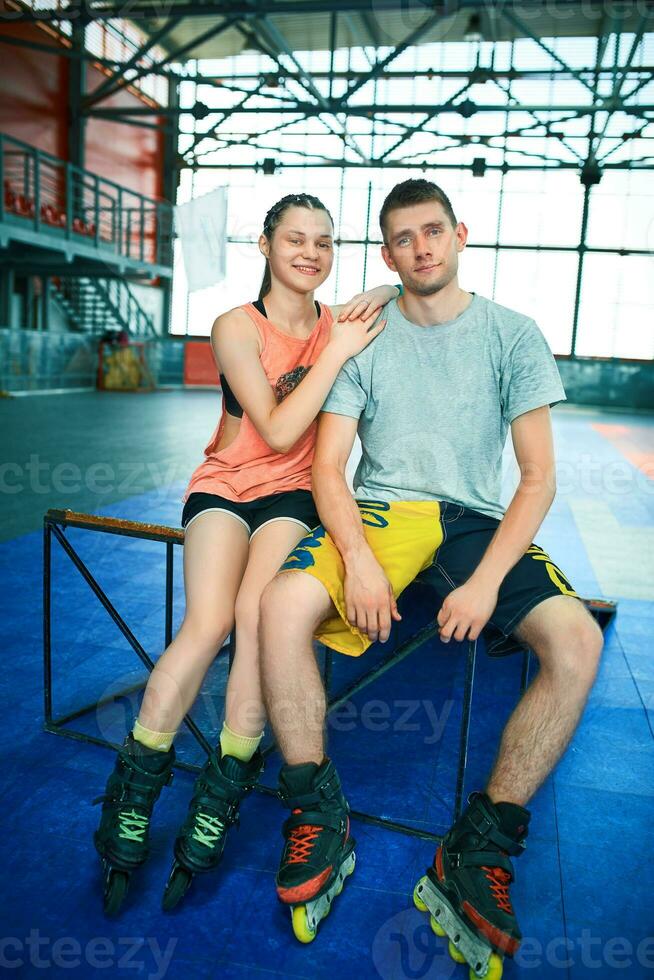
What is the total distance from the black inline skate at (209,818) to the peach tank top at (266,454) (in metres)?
0.74

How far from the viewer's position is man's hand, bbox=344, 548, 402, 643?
182 centimetres

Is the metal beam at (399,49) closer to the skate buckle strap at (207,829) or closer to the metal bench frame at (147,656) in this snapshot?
the metal bench frame at (147,656)

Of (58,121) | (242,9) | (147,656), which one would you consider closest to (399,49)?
(242,9)

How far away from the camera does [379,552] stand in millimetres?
1977

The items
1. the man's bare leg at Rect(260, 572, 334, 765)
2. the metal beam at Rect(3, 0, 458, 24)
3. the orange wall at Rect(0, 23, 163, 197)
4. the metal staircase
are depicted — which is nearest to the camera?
the man's bare leg at Rect(260, 572, 334, 765)

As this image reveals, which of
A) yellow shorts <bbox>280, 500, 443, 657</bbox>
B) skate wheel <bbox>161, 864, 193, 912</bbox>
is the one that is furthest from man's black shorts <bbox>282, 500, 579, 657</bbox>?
skate wheel <bbox>161, 864, 193, 912</bbox>

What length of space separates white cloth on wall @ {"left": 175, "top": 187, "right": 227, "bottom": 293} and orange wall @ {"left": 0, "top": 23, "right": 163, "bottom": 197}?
67.8 inches

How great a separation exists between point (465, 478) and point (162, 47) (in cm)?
2209

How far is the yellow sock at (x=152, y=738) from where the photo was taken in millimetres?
1784

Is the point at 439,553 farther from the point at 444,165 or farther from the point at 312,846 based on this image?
the point at 444,165

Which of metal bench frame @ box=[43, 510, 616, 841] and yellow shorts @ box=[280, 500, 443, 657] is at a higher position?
yellow shorts @ box=[280, 500, 443, 657]

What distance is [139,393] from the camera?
1717 centimetres

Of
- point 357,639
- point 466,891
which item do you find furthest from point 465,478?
point 466,891

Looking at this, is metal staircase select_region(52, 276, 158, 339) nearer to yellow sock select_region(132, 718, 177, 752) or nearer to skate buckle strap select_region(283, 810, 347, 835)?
yellow sock select_region(132, 718, 177, 752)
